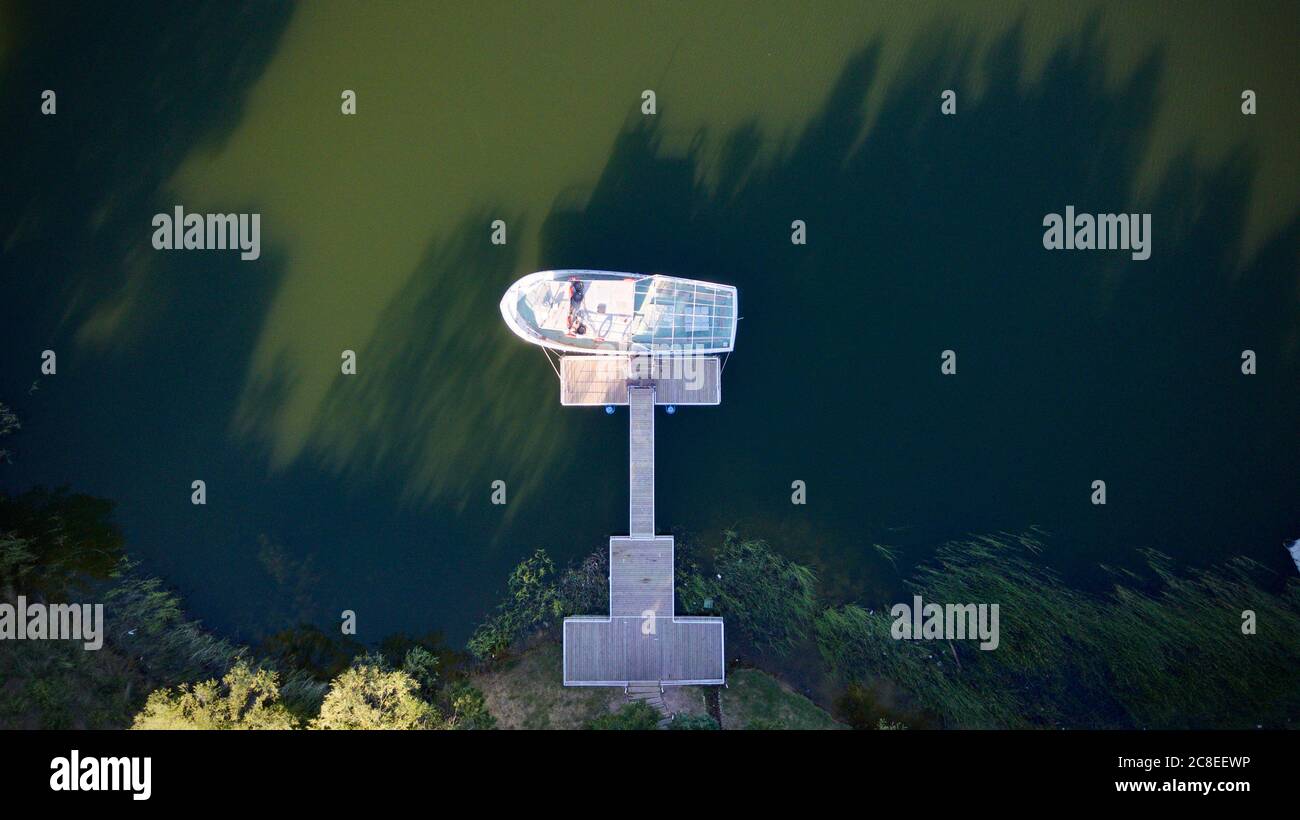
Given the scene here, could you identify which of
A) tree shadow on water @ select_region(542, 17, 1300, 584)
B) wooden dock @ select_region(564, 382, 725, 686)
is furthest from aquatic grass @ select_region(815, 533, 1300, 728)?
wooden dock @ select_region(564, 382, 725, 686)

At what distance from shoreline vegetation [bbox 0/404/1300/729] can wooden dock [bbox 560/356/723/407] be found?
4197 mm

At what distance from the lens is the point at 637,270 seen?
20906 millimetres

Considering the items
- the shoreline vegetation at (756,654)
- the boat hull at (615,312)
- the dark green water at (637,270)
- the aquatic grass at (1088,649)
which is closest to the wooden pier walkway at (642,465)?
the dark green water at (637,270)

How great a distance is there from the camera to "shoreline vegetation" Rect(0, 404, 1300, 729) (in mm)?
19250

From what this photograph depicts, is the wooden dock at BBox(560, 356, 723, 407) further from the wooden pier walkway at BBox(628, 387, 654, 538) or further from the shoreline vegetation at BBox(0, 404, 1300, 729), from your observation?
the shoreline vegetation at BBox(0, 404, 1300, 729)

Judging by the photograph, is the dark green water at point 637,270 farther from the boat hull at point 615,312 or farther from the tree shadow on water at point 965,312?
the boat hull at point 615,312

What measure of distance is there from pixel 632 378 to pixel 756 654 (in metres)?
8.24

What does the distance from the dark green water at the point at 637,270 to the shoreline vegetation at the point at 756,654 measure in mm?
837

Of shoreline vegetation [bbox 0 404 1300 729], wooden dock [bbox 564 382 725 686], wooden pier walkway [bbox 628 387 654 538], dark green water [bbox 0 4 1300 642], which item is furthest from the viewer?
dark green water [bbox 0 4 1300 642]

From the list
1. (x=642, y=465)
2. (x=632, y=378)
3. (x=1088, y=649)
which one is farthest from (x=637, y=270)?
(x=1088, y=649)

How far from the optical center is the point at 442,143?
21.2 m

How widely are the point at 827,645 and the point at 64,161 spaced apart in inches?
1005
